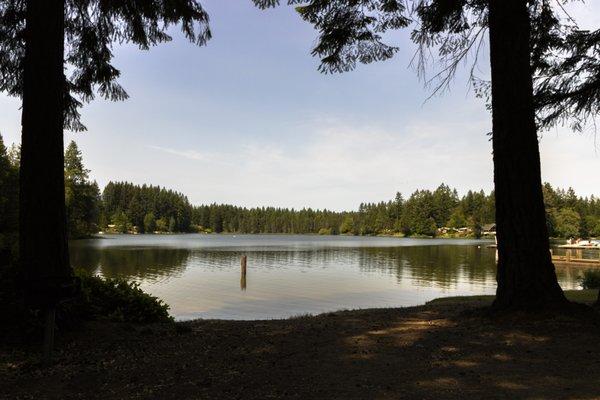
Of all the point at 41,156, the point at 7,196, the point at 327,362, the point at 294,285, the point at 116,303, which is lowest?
the point at 294,285

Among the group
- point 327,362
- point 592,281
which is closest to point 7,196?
point 592,281

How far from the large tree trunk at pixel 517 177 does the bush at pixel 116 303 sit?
5988 mm

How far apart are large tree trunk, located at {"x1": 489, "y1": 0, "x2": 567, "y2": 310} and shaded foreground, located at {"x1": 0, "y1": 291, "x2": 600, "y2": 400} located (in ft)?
1.94

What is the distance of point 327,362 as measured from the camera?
17.5 feet

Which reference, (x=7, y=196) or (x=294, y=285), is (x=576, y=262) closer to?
(x=294, y=285)

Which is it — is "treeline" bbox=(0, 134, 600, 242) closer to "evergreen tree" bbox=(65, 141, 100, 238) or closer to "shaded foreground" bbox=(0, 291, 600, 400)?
"evergreen tree" bbox=(65, 141, 100, 238)

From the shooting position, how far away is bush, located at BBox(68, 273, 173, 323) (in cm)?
716

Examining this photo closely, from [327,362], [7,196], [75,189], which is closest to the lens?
[327,362]

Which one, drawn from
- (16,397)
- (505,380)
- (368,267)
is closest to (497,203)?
(505,380)

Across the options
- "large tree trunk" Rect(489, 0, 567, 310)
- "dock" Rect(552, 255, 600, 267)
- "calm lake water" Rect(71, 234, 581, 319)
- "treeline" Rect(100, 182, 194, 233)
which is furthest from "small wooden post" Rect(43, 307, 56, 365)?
"treeline" Rect(100, 182, 194, 233)

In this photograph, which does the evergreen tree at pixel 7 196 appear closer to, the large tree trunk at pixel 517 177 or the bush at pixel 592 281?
the bush at pixel 592 281

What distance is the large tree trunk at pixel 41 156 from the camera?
619 centimetres

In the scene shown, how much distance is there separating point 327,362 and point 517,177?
4183mm

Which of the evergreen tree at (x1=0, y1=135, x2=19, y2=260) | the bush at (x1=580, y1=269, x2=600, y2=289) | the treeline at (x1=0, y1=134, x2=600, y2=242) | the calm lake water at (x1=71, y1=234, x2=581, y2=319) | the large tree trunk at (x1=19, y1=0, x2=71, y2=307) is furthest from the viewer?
the treeline at (x1=0, y1=134, x2=600, y2=242)
